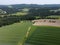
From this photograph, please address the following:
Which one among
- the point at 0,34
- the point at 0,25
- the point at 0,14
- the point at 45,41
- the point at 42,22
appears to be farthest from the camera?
the point at 0,14

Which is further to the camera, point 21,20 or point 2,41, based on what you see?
point 21,20

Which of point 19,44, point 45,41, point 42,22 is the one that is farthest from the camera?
point 42,22

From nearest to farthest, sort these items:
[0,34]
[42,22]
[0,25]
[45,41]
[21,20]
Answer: [45,41], [0,34], [0,25], [42,22], [21,20]

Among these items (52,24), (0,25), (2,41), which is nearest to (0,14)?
(0,25)

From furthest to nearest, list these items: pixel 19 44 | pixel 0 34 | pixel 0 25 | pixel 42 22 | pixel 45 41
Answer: pixel 42 22, pixel 0 25, pixel 0 34, pixel 45 41, pixel 19 44


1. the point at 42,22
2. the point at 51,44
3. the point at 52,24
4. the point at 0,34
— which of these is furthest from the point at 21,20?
the point at 51,44

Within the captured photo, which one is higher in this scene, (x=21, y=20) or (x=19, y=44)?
(x=19, y=44)

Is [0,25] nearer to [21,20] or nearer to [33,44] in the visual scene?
[21,20]

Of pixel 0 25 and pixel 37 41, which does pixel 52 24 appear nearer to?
pixel 0 25

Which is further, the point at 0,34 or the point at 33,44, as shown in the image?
the point at 0,34
